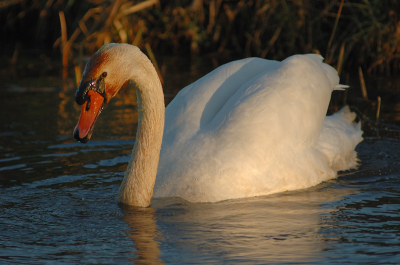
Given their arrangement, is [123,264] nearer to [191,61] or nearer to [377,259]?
[377,259]

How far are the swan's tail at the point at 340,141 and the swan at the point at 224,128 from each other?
2 cm

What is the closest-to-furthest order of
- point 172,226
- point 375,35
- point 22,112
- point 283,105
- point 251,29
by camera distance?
point 172,226 → point 283,105 → point 22,112 → point 375,35 → point 251,29

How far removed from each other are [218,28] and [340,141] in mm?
6677

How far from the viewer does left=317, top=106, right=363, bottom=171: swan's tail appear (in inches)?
244

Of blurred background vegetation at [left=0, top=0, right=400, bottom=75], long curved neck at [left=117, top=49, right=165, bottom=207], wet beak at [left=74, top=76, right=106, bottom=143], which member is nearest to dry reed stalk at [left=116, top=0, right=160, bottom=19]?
blurred background vegetation at [left=0, top=0, right=400, bottom=75]

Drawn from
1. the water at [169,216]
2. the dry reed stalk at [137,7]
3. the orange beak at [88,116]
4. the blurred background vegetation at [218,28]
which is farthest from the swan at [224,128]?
the dry reed stalk at [137,7]

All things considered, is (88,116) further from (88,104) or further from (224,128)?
(224,128)

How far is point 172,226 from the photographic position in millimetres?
4570

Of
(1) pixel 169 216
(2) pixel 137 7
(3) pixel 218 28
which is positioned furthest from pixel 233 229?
(3) pixel 218 28

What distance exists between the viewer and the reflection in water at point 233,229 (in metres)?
3.97

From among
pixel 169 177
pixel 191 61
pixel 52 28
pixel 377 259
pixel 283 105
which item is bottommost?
pixel 377 259

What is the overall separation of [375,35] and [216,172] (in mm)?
5956

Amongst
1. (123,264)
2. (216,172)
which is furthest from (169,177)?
(123,264)

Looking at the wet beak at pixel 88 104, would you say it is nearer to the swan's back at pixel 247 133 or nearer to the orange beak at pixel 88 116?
the orange beak at pixel 88 116
